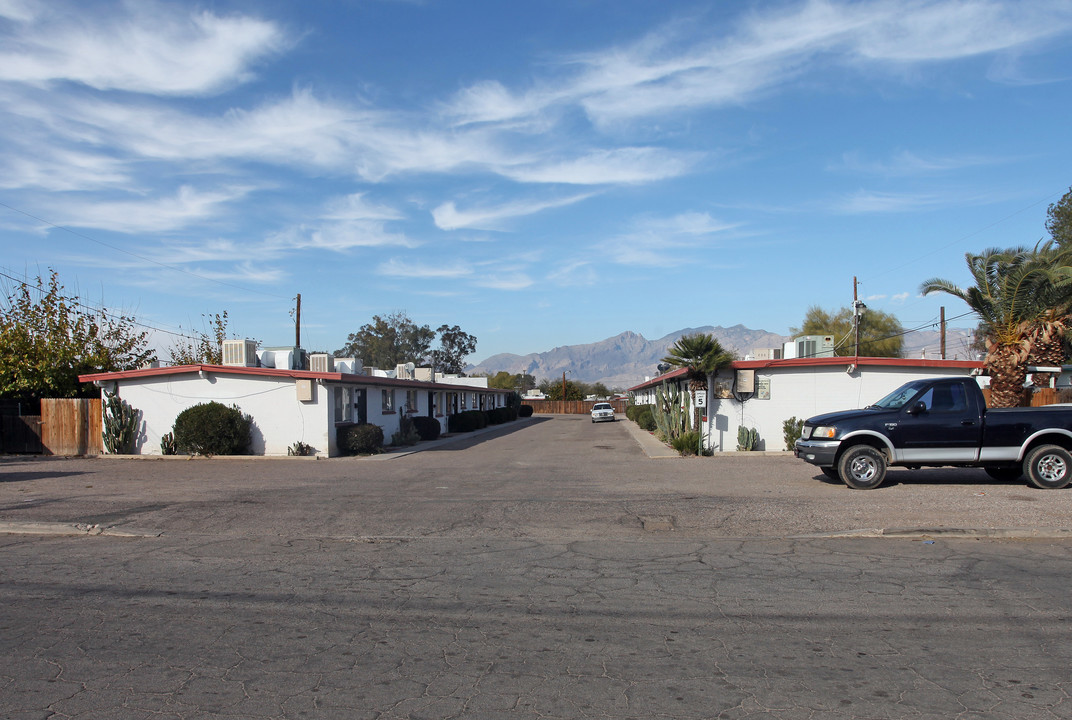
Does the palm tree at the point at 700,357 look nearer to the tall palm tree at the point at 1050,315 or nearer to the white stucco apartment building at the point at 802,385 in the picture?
the white stucco apartment building at the point at 802,385

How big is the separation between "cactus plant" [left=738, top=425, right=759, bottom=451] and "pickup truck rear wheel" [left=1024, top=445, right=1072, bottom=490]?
920 centimetres

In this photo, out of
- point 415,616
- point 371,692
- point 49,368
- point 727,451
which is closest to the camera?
point 371,692

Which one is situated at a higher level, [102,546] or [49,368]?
[49,368]

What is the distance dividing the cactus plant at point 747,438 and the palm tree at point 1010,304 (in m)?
6.08

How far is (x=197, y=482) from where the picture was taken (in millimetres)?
16688

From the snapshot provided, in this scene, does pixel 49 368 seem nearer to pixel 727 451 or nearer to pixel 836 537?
Answer: pixel 727 451

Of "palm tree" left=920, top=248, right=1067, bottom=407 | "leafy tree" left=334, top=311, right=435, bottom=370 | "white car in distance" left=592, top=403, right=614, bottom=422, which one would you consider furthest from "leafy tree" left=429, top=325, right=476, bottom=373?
"palm tree" left=920, top=248, right=1067, bottom=407

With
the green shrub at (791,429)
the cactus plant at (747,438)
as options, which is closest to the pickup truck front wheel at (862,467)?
the green shrub at (791,429)

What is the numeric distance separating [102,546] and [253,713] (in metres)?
6.63

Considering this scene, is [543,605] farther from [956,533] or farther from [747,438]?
[747,438]

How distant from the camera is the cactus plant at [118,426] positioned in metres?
23.9

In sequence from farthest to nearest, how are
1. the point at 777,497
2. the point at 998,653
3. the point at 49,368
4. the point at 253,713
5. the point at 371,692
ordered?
the point at 49,368 < the point at 777,497 < the point at 998,653 < the point at 371,692 < the point at 253,713

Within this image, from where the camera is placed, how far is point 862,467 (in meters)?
13.8

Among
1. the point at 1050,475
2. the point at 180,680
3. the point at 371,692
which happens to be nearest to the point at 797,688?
→ the point at 371,692
